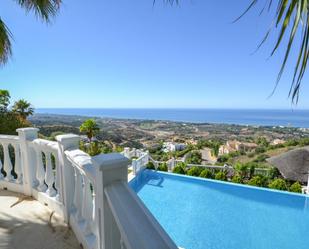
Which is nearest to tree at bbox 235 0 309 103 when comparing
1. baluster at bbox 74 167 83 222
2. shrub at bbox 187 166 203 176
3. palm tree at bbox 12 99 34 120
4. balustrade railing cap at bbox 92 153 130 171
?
balustrade railing cap at bbox 92 153 130 171

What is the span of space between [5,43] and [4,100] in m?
5.20

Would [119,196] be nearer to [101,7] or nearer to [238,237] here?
[101,7]

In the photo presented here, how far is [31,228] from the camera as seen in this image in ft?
8.11

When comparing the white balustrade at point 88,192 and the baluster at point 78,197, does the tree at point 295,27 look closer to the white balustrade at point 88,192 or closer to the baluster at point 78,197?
the white balustrade at point 88,192

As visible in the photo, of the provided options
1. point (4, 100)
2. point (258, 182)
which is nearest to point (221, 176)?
point (258, 182)

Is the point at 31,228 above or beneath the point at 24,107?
beneath

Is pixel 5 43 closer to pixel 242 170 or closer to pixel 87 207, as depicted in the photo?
pixel 87 207

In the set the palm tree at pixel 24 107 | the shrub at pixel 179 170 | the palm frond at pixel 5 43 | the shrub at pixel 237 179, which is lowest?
the shrub at pixel 237 179

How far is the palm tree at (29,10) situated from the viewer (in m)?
3.07

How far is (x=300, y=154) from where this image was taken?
374 inches

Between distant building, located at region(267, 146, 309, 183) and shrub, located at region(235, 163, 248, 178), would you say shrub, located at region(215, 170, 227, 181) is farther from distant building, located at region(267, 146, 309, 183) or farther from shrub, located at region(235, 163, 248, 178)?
distant building, located at region(267, 146, 309, 183)

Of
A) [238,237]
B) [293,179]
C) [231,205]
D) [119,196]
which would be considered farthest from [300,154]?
[119,196]

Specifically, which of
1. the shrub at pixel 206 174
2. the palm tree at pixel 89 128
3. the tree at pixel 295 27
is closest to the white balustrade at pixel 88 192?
the tree at pixel 295 27

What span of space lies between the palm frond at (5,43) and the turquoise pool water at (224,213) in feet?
17.5
